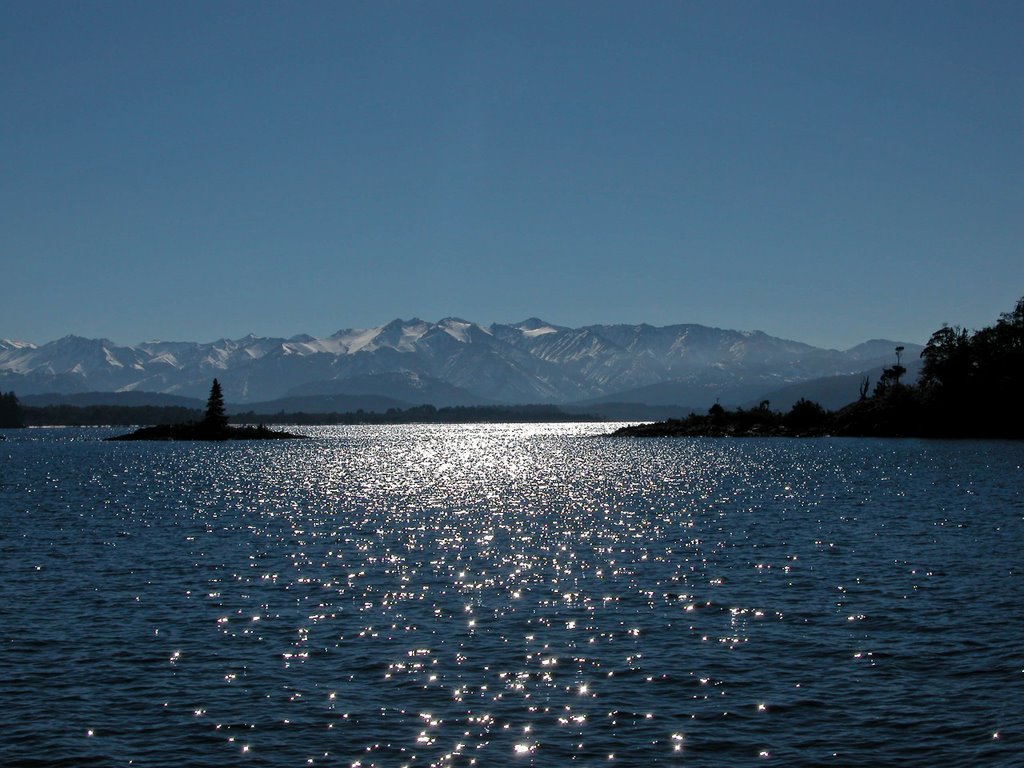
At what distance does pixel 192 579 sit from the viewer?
4912 cm

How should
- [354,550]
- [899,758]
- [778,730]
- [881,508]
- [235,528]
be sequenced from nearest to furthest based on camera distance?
1. [899,758]
2. [778,730]
3. [354,550]
4. [235,528]
5. [881,508]

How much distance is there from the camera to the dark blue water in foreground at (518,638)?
993 inches

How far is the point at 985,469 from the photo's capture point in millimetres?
123125

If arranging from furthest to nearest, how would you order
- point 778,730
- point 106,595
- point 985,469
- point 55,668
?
point 985,469, point 106,595, point 55,668, point 778,730

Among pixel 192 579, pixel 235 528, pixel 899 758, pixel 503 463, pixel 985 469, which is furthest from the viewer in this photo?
pixel 503 463

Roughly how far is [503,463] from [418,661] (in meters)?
146

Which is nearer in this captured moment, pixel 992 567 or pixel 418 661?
pixel 418 661

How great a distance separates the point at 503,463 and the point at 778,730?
15337 centimetres

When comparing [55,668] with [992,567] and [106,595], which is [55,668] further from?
[992,567]

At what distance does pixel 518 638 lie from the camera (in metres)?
36.0

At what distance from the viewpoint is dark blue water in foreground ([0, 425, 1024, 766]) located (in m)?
25.2

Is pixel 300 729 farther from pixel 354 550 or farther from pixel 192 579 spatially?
pixel 354 550

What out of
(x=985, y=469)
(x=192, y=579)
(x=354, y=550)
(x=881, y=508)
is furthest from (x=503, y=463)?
(x=192, y=579)

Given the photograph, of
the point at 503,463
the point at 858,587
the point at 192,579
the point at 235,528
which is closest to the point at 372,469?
the point at 503,463
